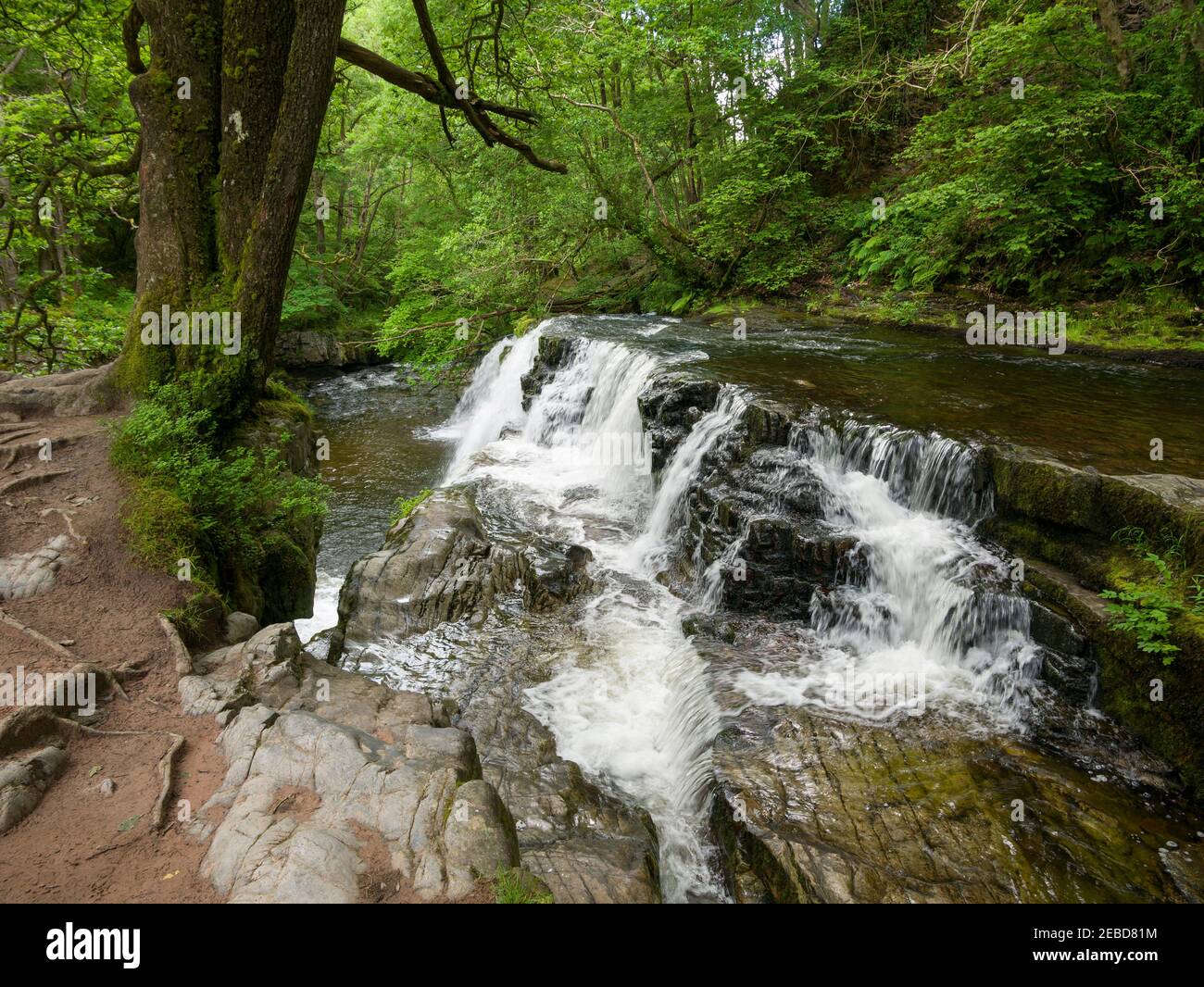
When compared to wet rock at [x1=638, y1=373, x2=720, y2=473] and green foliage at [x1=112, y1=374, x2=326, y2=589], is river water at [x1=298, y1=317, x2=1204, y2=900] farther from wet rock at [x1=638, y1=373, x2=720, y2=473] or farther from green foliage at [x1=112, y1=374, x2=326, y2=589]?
green foliage at [x1=112, y1=374, x2=326, y2=589]

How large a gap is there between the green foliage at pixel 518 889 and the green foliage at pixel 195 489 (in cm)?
337

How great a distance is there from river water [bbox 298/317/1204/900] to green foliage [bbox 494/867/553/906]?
1.80m

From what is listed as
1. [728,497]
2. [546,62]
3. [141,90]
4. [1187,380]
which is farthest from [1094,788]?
[546,62]

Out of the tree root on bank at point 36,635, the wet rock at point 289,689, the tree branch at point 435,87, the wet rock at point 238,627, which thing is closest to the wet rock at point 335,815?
the wet rock at point 289,689

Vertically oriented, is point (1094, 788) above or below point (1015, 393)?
below

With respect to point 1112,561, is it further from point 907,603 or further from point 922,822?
point 922,822

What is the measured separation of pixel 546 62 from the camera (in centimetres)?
941

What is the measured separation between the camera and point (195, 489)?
510 cm

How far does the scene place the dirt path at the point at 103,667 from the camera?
102 inches

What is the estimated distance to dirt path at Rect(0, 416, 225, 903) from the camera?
260 centimetres

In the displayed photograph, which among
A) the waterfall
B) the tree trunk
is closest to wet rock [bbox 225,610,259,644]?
the waterfall

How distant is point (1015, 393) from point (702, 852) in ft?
23.6
